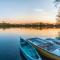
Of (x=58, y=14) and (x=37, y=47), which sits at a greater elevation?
(x=58, y=14)

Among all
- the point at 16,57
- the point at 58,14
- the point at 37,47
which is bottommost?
the point at 16,57

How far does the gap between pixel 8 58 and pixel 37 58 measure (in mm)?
3024

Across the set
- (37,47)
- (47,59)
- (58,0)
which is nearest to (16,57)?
(37,47)

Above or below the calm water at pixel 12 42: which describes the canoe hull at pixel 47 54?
above

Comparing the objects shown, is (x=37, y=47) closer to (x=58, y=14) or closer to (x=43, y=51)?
(x=43, y=51)

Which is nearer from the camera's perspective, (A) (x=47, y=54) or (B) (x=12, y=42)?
(A) (x=47, y=54)

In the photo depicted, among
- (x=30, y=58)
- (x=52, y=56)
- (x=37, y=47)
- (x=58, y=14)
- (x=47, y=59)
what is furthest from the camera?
(x=58, y=14)

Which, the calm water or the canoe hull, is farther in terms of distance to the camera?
the calm water

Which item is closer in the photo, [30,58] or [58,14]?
[30,58]

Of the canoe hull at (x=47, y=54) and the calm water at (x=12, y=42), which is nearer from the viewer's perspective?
the canoe hull at (x=47, y=54)

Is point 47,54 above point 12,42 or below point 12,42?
above

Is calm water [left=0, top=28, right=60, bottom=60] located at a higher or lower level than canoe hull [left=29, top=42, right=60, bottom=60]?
lower

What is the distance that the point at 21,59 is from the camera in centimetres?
1155

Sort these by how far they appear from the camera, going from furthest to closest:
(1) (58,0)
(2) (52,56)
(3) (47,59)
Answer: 1. (1) (58,0)
2. (3) (47,59)
3. (2) (52,56)
